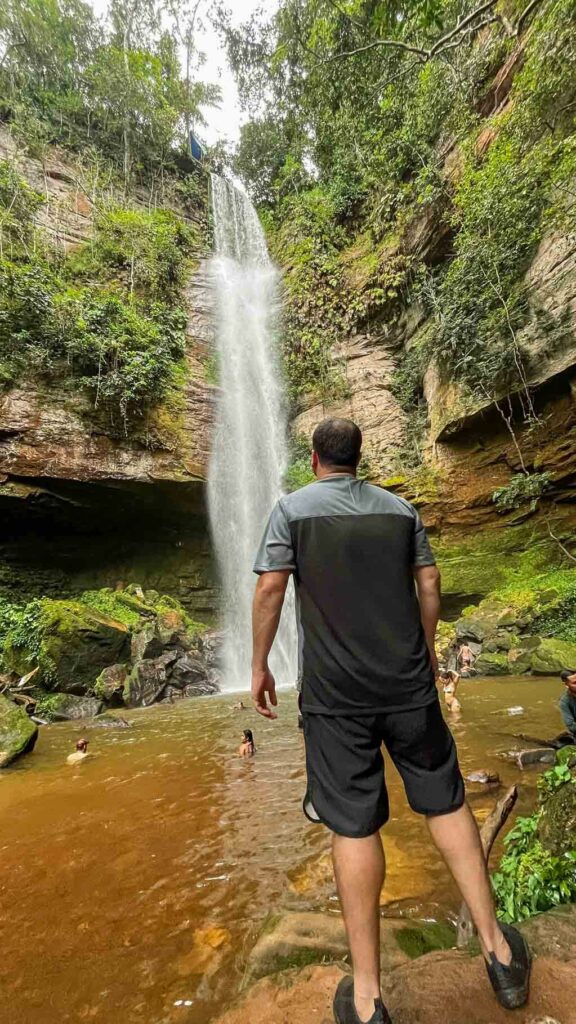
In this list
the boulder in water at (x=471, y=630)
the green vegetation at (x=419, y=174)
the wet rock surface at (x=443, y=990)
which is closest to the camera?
the wet rock surface at (x=443, y=990)

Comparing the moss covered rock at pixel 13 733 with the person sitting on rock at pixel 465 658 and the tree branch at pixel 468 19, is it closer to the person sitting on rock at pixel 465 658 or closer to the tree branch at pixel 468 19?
the person sitting on rock at pixel 465 658

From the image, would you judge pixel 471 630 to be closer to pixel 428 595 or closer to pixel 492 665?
pixel 492 665

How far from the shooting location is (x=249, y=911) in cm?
230

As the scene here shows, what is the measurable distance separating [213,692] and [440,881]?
30.1 ft

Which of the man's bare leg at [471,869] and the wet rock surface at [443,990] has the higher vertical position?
the man's bare leg at [471,869]

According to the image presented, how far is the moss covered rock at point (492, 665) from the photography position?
909 cm

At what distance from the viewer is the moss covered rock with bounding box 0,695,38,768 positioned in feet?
17.9

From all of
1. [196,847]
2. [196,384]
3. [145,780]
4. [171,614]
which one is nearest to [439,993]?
[196,847]

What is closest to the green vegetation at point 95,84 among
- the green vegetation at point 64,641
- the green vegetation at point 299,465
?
the green vegetation at point 299,465

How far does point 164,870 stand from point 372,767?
7.34 ft

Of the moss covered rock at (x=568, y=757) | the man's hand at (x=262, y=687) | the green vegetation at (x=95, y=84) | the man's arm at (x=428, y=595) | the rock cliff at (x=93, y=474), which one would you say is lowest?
the moss covered rock at (x=568, y=757)

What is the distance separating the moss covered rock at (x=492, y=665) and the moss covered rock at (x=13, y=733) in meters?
8.30

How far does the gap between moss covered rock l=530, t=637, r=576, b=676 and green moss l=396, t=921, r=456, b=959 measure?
748 centimetres

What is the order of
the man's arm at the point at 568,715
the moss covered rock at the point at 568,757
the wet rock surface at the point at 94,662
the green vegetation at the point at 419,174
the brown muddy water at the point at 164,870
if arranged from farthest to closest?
the wet rock surface at the point at 94,662
the green vegetation at the point at 419,174
the man's arm at the point at 568,715
the moss covered rock at the point at 568,757
the brown muddy water at the point at 164,870
